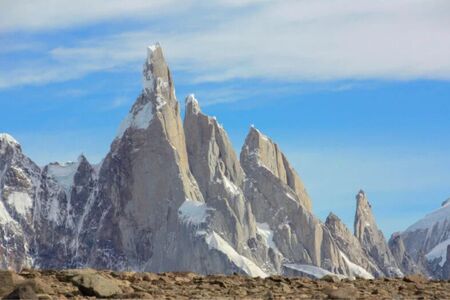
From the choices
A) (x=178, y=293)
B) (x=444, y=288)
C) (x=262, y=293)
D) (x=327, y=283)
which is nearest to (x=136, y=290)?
(x=178, y=293)

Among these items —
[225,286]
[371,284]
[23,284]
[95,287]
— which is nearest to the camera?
[23,284]

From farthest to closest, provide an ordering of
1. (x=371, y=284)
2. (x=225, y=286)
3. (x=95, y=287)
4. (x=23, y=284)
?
(x=371, y=284)
(x=225, y=286)
(x=95, y=287)
(x=23, y=284)

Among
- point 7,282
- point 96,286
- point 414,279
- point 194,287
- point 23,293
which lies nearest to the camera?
point 23,293

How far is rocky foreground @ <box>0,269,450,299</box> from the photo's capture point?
92.8 ft

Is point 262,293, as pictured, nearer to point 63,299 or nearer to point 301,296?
point 301,296

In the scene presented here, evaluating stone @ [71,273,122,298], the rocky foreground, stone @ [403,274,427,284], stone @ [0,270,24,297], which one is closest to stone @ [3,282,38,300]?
the rocky foreground

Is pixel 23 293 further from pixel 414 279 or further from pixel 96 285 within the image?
pixel 414 279

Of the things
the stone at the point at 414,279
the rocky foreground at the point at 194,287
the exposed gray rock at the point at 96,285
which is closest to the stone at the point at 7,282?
the rocky foreground at the point at 194,287

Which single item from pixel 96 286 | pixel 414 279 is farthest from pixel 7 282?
pixel 414 279

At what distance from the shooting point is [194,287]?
31.5 m

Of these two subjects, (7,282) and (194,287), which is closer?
(7,282)

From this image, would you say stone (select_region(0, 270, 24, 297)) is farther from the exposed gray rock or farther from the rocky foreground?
the exposed gray rock

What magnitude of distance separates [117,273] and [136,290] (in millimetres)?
4757

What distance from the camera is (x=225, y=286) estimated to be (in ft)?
104
